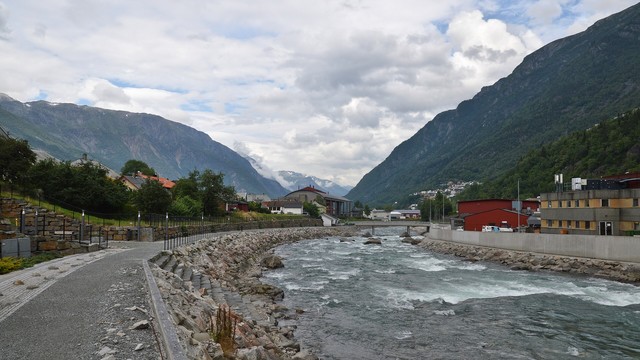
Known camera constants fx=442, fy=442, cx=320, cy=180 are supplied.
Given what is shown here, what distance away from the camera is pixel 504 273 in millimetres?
37062

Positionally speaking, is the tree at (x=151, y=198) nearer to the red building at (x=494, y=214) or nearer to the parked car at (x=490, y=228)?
the parked car at (x=490, y=228)

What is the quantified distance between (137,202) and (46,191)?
11624 mm

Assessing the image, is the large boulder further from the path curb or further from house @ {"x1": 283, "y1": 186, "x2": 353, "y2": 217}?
house @ {"x1": 283, "y1": 186, "x2": 353, "y2": 217}

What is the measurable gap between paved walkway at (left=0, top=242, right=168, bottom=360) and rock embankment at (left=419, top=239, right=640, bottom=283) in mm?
34301

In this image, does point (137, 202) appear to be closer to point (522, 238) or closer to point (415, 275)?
point (415, 275)

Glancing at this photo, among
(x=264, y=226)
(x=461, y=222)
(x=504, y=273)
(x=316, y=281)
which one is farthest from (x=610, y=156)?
(x=316, y=281)

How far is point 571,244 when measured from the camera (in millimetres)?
40188

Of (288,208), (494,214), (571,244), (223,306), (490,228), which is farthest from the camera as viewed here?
(288,208)

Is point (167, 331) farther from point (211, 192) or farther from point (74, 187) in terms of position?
point (211, 192)

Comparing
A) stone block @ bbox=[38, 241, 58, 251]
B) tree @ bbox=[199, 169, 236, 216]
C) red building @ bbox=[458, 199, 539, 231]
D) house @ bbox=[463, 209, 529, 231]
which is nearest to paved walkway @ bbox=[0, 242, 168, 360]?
stone block @ bbox=[38, 241, 58, 251]

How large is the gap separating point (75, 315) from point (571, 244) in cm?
4153

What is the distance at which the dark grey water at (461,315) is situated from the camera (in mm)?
16109

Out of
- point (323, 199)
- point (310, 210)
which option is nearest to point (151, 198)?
point (310, 210)

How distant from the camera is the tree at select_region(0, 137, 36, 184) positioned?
35938mm
